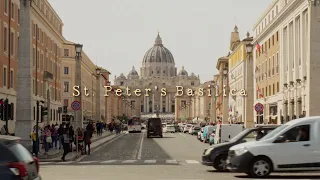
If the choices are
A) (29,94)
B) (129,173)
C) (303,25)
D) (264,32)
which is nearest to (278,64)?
(264,32)

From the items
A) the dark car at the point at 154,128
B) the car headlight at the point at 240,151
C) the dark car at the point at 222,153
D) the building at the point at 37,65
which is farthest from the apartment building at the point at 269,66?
the car headlight at the point at 240,151

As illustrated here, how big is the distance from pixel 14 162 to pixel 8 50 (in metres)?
38.4

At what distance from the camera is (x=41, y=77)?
63.3 metres

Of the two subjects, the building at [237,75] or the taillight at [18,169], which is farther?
the building at [237,75]

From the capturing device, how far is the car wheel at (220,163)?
22.9m

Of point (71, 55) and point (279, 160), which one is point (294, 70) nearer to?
point (279, 160)

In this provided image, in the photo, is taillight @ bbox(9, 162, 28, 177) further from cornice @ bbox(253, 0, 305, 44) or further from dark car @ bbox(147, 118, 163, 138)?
dark car @ bbox(147, 118, 163, 138)

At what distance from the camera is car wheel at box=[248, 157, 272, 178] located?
19.1 metres

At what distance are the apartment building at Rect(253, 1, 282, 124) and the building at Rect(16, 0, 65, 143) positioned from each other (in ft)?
71.4

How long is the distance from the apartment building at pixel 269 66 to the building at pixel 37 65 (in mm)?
21767

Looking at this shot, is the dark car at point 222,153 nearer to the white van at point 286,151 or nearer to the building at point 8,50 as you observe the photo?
the white van at point 286,151

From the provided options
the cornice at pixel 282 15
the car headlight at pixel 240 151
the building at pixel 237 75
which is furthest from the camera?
the building at pixel 237 75

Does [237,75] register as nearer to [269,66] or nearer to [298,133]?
Result: [269,66]

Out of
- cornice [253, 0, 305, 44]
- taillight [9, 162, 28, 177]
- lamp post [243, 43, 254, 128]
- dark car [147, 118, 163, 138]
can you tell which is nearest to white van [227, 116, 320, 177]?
taillight [9, 162, 28, 177]
